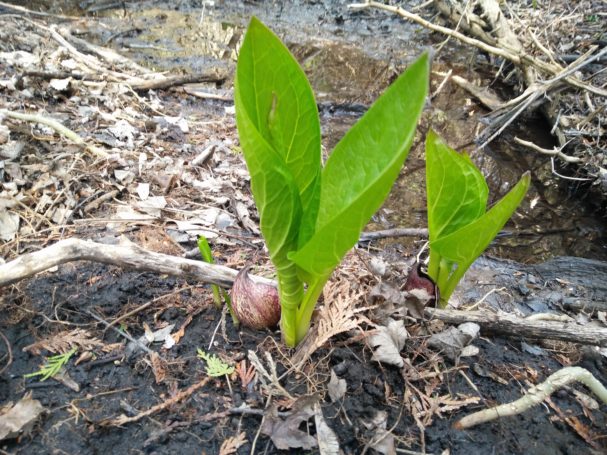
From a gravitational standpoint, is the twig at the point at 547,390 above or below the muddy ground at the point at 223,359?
above

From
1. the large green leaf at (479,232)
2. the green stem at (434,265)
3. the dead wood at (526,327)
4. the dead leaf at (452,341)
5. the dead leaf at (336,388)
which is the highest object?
the large green leaf at (479,232)

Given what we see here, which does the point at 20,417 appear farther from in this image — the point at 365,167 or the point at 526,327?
the point at 526,327

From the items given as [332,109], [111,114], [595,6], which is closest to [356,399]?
A: [111,114]

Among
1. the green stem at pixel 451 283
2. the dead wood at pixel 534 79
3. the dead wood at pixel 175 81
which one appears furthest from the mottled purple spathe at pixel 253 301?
the dead wood at pixel 175 81

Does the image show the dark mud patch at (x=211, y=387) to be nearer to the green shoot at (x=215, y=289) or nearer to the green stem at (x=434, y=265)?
the green shoot at (x=215, y=289)

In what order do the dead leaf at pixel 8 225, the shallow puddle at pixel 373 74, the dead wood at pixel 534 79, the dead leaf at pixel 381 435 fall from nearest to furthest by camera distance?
the dead leaf at pixel 381 435 < the dead leaf at pixel 8 225 < the shallow puddle at pixel 373 74 < the dead wood at pixel 534 79

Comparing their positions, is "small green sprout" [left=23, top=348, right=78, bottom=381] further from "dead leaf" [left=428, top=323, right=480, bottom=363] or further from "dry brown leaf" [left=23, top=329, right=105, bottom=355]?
"dead leaf" [left=428, top=323, right=480, bottom=363]

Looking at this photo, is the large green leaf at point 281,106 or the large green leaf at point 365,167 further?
the large green leaf at point 281,106

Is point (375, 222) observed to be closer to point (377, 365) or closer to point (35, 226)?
point (377, 365)
